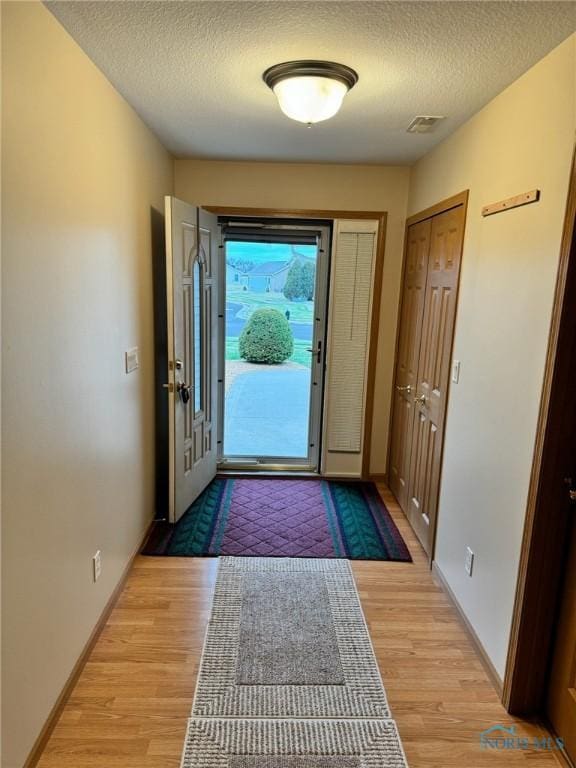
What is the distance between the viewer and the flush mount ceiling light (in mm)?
1889

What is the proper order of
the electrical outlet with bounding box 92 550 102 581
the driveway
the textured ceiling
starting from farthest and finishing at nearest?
1. the driveway
2. the electrical outlet with bounding box 92 550 102 581
3. the textured ceiling

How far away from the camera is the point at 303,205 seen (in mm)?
3684

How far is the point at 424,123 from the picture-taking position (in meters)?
2.57

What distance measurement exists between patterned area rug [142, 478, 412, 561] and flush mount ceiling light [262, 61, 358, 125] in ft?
7.64

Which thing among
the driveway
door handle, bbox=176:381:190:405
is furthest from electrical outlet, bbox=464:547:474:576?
the driveway

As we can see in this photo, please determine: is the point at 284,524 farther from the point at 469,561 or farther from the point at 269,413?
the point at 269,413

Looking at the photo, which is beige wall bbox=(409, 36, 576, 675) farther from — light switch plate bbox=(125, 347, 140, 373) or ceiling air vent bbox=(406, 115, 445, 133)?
light switch plate bbox=(125, 347, 140, 373)

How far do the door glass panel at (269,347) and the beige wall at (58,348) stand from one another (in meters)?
1.70

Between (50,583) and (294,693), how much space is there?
102 cm

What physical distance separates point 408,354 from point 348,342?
534 millimetres

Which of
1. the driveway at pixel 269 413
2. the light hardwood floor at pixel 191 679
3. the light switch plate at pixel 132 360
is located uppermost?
the light switch plate at pixel 132 360

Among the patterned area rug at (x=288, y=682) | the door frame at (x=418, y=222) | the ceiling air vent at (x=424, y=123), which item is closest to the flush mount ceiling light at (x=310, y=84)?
the ceiling air vent at (x=424, y=123)

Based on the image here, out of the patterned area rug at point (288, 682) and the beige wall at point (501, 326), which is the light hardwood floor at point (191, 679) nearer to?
the patterned area rug at point (288, 682)

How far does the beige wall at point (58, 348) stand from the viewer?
141 centimetres
